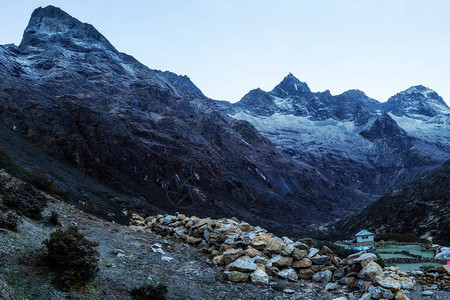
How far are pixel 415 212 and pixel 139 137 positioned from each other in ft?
246

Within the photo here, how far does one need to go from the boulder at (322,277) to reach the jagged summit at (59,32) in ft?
507

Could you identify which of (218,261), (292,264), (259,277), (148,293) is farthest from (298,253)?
(148,293)

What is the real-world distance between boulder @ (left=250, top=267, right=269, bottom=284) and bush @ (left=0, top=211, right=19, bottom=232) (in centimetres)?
853

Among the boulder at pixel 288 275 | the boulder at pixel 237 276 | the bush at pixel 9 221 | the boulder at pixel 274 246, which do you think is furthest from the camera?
the boulder at pixel 274 246

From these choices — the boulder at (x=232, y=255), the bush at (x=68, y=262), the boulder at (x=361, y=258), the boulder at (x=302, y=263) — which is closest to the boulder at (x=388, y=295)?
the boulder at (x=361, y=258)

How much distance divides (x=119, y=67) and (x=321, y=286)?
141 m

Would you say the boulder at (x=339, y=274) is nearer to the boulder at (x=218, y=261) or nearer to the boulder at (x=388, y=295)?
the boulder at (x=388, y=295)

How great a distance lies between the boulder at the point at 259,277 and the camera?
38.3ft

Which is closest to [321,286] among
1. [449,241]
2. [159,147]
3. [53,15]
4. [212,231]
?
[212,231]

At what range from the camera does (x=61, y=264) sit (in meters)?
7.92

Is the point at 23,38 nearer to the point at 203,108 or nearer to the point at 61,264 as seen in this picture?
the point at 203,108

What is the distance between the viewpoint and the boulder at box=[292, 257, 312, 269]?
526 inches

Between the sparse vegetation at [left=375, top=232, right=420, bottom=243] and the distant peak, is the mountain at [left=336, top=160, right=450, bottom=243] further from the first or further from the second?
the distant peak

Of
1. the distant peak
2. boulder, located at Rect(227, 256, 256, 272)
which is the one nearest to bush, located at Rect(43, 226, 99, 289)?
boulder, located at Rect(227, 256, 256, 272)
